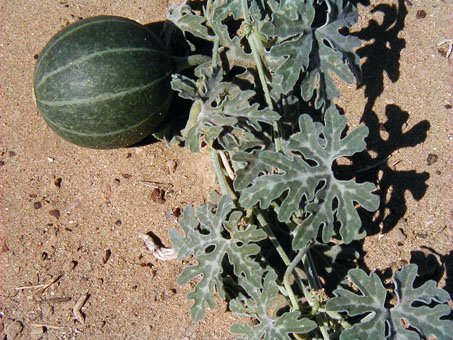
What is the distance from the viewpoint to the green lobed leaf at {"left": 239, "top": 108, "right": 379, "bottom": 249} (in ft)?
9.30

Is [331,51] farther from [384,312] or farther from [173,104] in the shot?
[384,312]

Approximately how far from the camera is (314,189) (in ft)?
9.43

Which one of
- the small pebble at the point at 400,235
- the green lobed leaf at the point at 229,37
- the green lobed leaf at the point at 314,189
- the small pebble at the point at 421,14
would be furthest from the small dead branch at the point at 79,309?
the small pebble at the point at 421,14

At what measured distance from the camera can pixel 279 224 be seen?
3609 mm

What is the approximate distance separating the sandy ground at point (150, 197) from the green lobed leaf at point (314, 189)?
0.85 metres

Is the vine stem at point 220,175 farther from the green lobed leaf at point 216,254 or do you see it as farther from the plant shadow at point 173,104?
the plant shadow at point 173,104

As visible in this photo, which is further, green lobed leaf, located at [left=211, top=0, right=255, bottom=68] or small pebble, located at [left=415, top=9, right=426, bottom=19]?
small pebble, located at [left=415, top=9, right=426, bottom=19]

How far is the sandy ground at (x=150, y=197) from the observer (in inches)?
142

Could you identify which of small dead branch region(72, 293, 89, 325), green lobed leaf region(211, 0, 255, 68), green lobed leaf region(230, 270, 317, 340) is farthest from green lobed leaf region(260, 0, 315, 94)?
small dead branch region(72, 293, 89, 325)

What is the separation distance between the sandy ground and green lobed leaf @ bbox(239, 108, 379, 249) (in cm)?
85

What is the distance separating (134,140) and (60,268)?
1088mm

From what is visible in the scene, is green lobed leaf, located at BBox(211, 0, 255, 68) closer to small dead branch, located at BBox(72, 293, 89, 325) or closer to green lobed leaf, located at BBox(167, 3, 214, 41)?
green lobed leaf, located at BBox(167, 3, 214, 41)

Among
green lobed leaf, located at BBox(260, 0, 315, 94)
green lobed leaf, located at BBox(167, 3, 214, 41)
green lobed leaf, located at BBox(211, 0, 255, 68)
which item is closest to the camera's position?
green lobed leaf, located at BBox(260, 0, 315, 94)

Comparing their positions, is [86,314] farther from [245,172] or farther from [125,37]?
[125,37]
